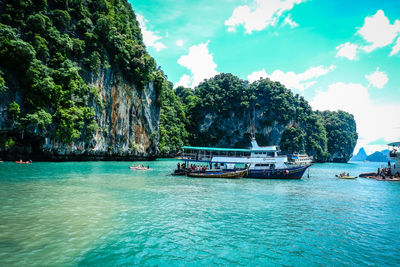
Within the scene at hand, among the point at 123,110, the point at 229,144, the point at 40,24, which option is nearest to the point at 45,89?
the point at 40,24

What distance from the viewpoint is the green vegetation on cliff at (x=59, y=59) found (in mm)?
27312

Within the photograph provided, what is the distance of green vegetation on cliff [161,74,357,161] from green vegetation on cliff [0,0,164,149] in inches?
1703

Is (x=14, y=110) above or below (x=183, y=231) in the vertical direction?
above

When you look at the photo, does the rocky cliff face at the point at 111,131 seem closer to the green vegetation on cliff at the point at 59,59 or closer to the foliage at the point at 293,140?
the green vegetation on cliff at the point at 59,59

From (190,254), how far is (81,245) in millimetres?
3612

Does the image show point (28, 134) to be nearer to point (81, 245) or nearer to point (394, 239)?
point (81, 245)

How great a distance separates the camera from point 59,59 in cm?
3225

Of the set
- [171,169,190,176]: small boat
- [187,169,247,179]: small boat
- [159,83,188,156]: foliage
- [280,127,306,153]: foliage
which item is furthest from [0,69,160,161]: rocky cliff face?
[280,127,306,153]: foliage

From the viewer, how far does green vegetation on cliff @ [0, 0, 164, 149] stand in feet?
89.6

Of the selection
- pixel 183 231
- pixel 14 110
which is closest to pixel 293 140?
pixel 14 110

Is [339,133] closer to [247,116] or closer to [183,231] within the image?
[247,116]

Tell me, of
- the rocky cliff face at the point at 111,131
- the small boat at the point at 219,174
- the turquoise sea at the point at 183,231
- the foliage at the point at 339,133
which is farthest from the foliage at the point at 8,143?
the foliage at the point at 339,133

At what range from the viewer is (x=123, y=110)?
45.6 meters

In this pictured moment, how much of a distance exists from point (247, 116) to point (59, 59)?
A: 215 feet
